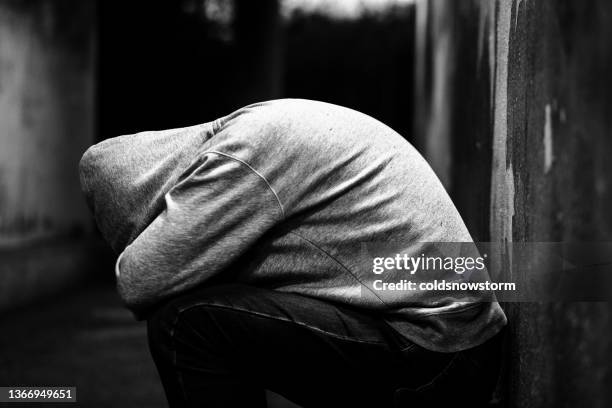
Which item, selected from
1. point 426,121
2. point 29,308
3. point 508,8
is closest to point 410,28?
point 426,121

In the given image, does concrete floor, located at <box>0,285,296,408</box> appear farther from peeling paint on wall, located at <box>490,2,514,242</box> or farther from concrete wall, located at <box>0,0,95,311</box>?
peeling paint on wall, located at <box>490,2,514,242</box>

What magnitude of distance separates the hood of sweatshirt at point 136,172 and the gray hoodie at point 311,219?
0.07 m

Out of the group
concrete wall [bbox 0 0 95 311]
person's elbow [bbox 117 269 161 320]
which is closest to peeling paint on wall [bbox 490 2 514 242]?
person's elbow [bbox 117 269 161 320]

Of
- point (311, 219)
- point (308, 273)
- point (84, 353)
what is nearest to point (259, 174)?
point (311, 219)

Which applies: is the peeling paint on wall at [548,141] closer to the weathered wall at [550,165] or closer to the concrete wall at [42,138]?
the weathered wall at [550,165]

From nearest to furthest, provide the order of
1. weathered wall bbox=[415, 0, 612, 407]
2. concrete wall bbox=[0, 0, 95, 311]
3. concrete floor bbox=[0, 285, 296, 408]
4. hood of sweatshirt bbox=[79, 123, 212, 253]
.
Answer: weathered wall bbox=[415, 0, 612, 407], hood of sweatshirt bbox=[79, 123, 212, 253], concrete floor bbox=[0, 285, 296, 408], concrete wall bbox=[0, 0, 95, 311]

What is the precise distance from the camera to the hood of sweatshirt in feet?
5.54

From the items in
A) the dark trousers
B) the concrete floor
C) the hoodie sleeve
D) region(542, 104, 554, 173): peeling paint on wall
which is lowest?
the concrete floor

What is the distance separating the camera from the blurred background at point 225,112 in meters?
1.27

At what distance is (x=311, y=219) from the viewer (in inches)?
62.2

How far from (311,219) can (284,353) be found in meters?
0.29

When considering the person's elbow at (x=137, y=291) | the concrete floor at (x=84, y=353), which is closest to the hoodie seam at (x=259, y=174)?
the person's elbow at (x=137, y=291)

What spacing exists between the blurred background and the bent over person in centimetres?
20

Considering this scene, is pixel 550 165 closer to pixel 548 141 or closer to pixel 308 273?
pixel 548 141
